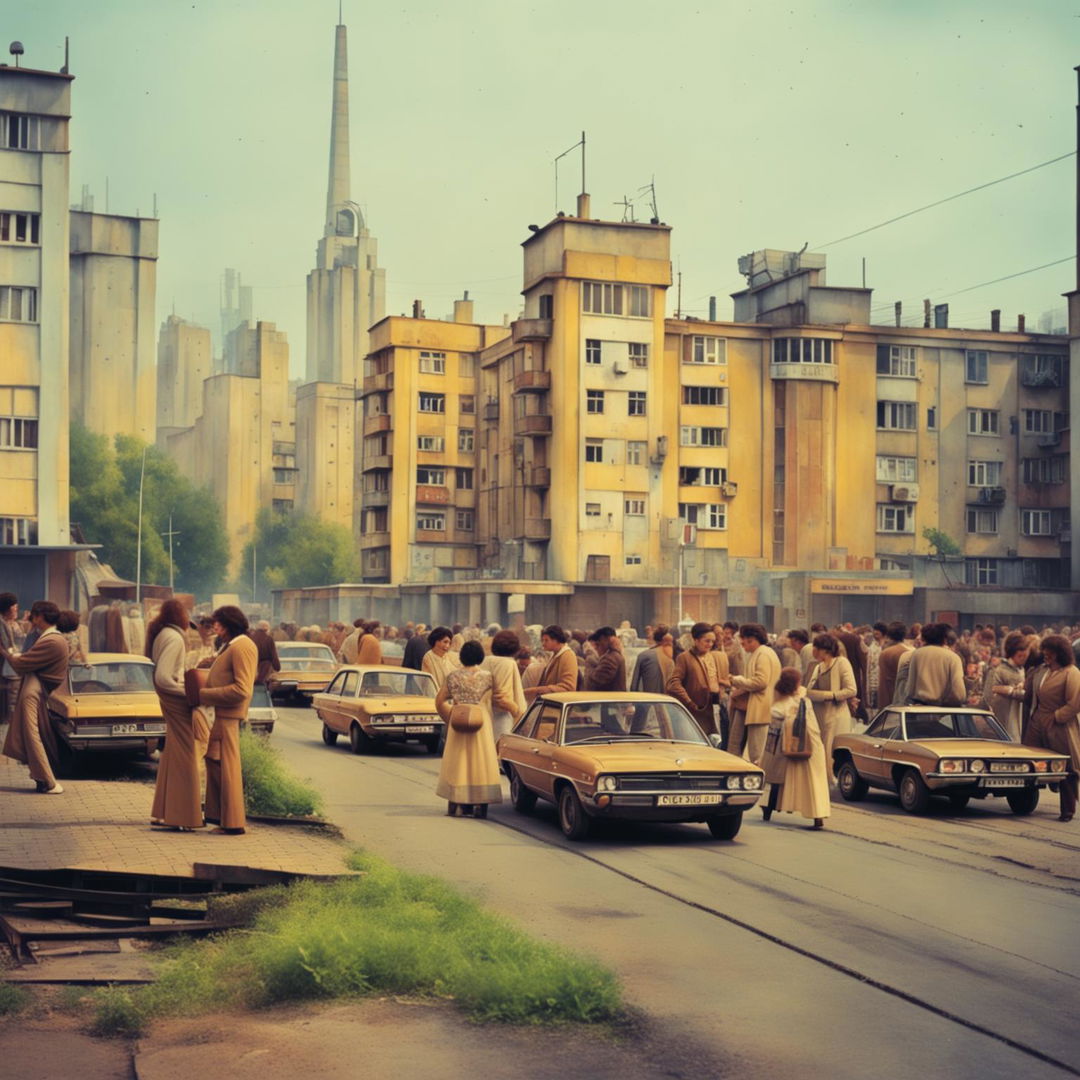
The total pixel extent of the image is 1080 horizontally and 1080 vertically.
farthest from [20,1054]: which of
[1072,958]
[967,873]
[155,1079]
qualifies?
[967,873]

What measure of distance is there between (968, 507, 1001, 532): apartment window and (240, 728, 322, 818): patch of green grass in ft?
238

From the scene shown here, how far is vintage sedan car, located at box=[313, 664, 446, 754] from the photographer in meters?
23.4

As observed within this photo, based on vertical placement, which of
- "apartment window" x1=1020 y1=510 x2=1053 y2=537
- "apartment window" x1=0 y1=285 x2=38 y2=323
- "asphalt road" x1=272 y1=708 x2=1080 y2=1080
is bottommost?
"asphalt road" x1=272 y1=708 x2=1080 y2=1080

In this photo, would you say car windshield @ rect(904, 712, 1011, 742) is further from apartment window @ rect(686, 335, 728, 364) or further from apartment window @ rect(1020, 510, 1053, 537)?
apartment window @ rect(1020, 510, 1053, 537)

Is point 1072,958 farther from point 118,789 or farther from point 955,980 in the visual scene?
point 118,789

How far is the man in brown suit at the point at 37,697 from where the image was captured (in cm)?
1580

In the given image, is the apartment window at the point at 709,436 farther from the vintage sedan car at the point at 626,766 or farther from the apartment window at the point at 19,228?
the vintage sedan car at the point at 626,766

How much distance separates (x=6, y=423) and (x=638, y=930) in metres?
55.8

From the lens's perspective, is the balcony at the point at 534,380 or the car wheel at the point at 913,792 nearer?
the car wheel at the point at 913,792

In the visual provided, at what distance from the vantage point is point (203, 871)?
35.0 feet

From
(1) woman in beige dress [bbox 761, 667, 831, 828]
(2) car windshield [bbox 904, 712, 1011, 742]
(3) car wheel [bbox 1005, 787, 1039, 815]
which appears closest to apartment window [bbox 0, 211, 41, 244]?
(2) car windshield [bbox 904, 712, 1011, 742]

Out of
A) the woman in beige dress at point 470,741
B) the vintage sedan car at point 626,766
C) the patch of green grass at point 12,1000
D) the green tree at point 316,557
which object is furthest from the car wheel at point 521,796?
the green tree at point 316,557

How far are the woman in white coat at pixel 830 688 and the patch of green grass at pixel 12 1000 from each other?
440 inches

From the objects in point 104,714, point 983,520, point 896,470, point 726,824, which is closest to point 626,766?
point 726,824
